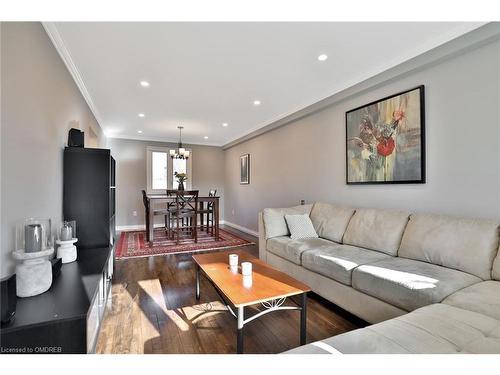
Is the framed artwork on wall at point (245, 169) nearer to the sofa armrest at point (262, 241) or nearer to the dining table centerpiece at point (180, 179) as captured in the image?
the dining table centerpiece at point (180, 179)

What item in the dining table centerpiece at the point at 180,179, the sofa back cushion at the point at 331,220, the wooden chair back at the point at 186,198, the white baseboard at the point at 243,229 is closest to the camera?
the sofa back cushion at the point at 331,220

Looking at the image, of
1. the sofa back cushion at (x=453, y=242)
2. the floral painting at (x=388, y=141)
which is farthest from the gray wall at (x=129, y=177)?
the sofa back cushion at (x=453, y=242)

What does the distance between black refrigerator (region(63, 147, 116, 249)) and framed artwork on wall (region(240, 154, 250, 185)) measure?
3725 mm

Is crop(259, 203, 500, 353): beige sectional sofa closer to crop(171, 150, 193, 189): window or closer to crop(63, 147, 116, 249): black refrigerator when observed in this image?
crop(63, 147, 116, 249): black refrigerator

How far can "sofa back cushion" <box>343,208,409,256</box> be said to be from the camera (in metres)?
2.27

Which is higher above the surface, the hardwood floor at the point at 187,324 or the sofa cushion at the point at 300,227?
the sofa cushion at the point at 300,227

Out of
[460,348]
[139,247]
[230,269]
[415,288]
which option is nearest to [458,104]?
[415,288]

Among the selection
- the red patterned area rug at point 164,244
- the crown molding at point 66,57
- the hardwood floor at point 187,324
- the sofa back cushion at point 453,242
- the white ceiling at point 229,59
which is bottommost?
the hardwood floor at point 187,324

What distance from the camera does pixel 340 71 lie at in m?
2.74

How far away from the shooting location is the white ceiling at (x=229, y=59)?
1997 millimetres

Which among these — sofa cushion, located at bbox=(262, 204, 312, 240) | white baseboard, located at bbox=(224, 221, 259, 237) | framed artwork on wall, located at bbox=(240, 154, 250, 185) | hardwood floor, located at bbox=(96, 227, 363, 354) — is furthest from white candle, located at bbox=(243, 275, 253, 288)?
framed artwork on wall, located at bbox=(240, 154, 250, 185)

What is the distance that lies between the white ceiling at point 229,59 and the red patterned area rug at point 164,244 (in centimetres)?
242

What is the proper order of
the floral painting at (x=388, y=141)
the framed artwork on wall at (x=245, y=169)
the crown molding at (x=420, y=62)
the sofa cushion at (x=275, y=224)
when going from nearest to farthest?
the crown molding at (x=420, y=62), the floral painting at (x=388, y=141), the sofa cushion at (x=275, y=224), the framed artwork on wall at (x=245, y=169)

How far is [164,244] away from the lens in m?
4.57
